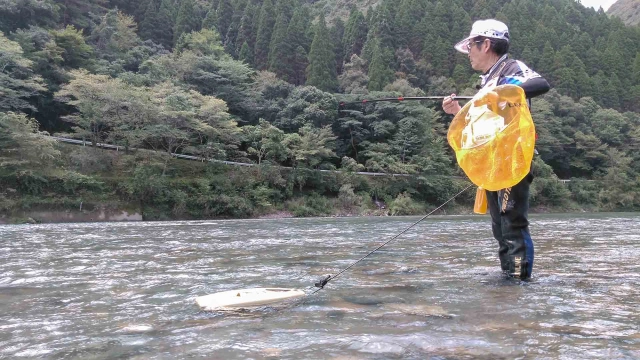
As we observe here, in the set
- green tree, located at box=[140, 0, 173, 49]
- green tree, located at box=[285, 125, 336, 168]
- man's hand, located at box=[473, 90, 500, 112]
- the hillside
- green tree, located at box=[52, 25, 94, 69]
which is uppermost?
the hillside

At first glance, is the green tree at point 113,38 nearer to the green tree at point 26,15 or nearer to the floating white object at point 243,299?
the green tree at point 26,15

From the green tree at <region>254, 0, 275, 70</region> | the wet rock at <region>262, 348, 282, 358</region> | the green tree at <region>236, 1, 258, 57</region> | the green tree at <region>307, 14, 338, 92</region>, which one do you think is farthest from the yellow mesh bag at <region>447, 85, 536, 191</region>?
the green tree at <region>236, 1, 258, 57</region>

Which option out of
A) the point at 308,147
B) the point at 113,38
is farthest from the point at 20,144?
the point at 113,38

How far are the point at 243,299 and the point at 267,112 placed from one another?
3180 cm

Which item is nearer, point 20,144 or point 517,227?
point 517,227

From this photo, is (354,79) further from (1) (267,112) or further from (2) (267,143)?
(2) (267,143)

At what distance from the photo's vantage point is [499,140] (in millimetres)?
3379

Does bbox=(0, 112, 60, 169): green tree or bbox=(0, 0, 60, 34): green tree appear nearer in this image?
bbox=(0, 112, 60, 169): green tree

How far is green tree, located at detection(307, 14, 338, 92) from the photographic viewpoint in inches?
1660

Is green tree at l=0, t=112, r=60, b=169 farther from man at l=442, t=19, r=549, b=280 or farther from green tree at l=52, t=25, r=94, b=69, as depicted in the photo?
man at l=442, t=19, r=549, b=280

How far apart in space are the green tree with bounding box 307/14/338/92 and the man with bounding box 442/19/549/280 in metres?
38.5

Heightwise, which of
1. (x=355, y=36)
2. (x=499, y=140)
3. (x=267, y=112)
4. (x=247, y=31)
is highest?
(x=355, y=36)

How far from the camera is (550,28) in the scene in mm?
61875

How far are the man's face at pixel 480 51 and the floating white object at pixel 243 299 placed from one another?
2.45 meters
